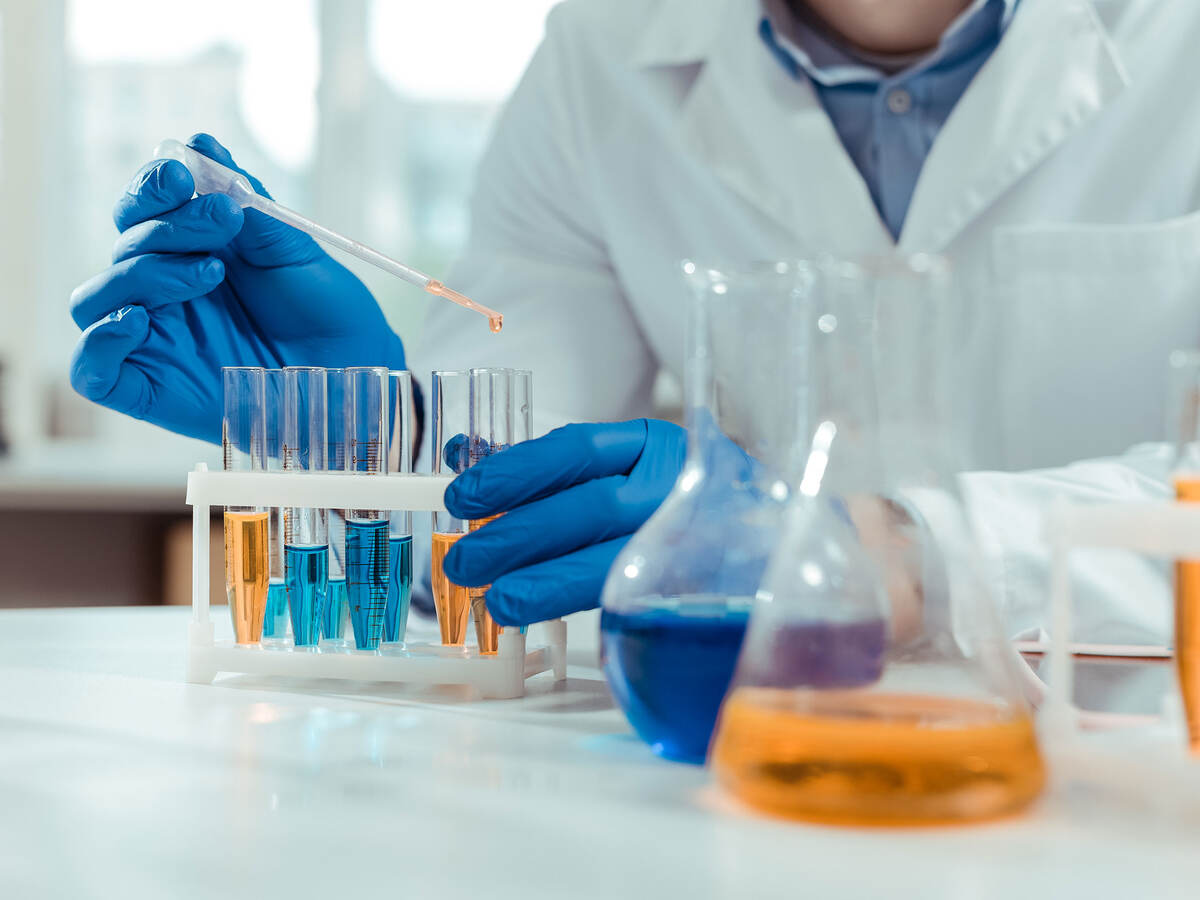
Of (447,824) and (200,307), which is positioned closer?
(447,824)

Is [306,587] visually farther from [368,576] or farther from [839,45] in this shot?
[839,45]

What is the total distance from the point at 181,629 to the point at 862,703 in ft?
2.74

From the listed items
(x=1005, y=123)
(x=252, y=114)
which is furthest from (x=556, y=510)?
(x=252, y=114)

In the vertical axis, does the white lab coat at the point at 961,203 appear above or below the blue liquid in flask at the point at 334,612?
above

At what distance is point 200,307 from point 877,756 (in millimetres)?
901

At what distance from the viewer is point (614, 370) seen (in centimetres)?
182

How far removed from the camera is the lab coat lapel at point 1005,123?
1479 millimetres

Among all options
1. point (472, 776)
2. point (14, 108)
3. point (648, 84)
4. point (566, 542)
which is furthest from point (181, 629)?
point (14, 108)

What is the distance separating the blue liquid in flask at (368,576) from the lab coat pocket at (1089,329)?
1021mm

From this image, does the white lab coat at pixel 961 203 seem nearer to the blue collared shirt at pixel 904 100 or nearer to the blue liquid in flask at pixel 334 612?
the blue collared shirt at pixel 904 100

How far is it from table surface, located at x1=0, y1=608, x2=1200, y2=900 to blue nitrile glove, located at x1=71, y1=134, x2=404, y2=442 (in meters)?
0.43

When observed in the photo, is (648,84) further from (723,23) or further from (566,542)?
(566,542)

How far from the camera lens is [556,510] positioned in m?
0.86

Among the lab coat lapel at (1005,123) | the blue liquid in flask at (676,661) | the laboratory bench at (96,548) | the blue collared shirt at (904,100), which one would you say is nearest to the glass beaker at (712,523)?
the blue liquid in flask at (676,661)
